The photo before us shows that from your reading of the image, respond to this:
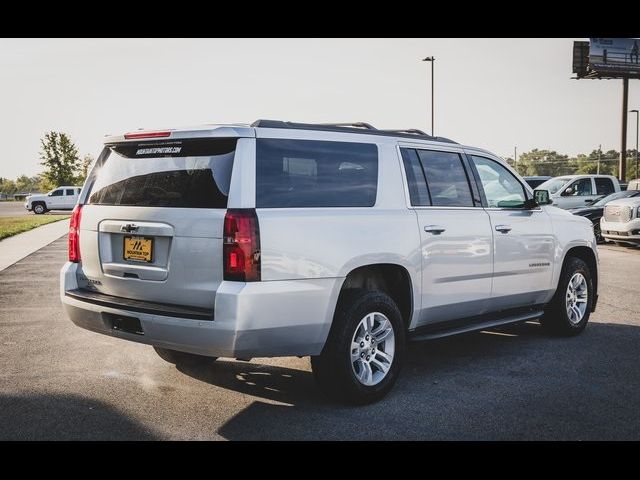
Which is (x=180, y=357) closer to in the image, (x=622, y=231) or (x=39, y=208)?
(x=622, y=231)

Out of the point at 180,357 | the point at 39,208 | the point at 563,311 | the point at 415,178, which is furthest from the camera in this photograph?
Result: the point at 39,208

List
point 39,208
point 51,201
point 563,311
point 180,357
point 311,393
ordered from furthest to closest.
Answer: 1. point 51,201
2. point 39,208
3. point 563,311
4. point 180,357
5. point 311,393

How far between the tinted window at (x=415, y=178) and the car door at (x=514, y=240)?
885mm

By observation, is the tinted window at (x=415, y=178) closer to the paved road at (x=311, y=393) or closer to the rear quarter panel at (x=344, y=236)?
the rear quarter panel at (x=344, y=236)

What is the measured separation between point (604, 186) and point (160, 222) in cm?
1972

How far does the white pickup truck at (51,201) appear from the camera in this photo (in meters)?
45.7

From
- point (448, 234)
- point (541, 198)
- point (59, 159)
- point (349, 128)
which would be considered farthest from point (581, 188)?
point (59, 159)

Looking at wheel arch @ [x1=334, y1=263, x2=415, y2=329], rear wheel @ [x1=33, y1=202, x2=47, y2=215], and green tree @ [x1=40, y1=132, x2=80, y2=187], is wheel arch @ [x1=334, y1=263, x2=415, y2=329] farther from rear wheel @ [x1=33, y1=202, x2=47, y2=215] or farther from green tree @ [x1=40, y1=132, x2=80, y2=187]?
green tree @ [x1=40, y1=132, x2=80, y2=187]

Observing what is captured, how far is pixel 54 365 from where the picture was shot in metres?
6.24

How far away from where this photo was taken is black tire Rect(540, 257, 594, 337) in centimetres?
725

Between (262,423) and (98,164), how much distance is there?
2349mm

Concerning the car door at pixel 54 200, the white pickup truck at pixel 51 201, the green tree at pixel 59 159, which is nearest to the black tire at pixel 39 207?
the white pickup truck at pixel 51 201

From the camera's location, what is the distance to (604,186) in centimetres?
2180

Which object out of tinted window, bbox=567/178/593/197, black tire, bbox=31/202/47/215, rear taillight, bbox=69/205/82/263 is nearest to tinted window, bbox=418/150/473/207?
rear taillight, bbox=69/205/82/263
